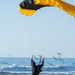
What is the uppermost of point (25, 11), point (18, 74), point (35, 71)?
point (25, 11)

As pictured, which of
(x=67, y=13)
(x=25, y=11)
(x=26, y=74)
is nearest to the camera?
(x=67, y=13)

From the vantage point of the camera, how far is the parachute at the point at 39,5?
48.8 feet

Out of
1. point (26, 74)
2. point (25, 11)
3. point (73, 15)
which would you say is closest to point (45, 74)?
point (26, 74)

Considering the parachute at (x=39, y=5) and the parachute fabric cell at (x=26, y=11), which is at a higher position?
the parachute at (x=39, y=5)

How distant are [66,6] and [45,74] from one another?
2393cm

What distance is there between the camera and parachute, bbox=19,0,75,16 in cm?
1487

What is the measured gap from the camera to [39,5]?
16.6 meters

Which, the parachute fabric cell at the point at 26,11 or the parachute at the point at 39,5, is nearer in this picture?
the parachute at the point at 39,5

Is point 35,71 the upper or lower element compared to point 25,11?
lower

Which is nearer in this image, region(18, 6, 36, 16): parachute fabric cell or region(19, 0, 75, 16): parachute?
region(19, 0, 75, 16): parachute

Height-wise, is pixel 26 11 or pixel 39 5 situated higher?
pixel 39 5

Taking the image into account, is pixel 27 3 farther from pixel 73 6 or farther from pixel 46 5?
pixel 73 6

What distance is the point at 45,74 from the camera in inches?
1516

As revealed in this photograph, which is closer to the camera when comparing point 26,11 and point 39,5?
point 39,5
